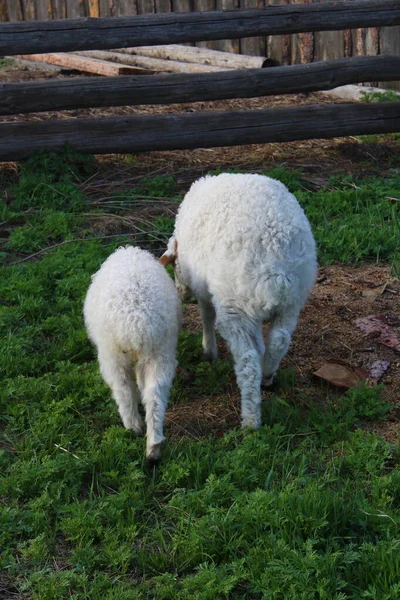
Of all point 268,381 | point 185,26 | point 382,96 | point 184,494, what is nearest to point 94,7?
point 382,96

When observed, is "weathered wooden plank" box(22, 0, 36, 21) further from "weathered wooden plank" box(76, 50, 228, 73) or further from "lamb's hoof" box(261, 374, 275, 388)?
"lamb's hoof" box(261, 374, 275, 388)

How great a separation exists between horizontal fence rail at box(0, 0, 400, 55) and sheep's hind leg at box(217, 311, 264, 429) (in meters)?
4.58

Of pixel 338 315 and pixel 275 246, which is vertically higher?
pixel 275 246

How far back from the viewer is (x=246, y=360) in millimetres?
4828

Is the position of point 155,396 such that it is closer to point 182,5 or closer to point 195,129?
point 195,129

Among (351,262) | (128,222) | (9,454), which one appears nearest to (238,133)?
(128,222)

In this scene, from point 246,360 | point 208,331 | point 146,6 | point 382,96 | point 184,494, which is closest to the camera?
point 184,494

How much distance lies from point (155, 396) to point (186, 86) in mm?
4967

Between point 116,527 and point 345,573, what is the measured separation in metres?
1.11

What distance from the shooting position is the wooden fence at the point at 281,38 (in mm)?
11125

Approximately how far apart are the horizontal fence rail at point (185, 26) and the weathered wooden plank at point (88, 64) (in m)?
3.81

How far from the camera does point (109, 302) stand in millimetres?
4625

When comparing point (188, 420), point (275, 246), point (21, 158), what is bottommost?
point (188, 420)

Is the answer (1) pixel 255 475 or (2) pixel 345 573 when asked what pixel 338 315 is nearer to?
(1) pixel 255 475
